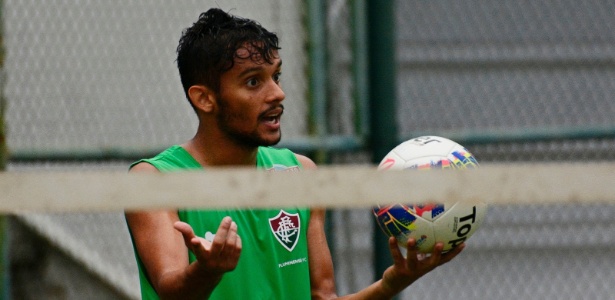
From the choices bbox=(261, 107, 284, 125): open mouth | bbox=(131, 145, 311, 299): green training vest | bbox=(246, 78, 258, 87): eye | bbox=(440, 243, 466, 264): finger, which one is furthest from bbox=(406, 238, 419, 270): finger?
bbox=(246, 78, 258, 87): eye

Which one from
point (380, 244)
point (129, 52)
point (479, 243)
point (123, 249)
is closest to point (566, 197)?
point (380, 244)

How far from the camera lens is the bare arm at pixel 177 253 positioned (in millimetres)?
2170

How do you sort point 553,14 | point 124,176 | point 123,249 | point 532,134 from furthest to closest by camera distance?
point 553,14
point 123,249
point 532,134
point 124,176

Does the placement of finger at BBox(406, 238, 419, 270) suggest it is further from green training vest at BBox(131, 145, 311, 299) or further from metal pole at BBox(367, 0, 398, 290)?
metal pole at BBox(367, 0, 398, 290)

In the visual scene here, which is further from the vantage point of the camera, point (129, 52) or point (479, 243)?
point (479, 243)

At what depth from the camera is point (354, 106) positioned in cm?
444

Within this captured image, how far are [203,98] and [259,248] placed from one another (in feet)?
1.59

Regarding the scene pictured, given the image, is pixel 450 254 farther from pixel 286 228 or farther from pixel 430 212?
pixel 286 228

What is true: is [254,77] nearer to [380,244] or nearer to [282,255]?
[282,255]

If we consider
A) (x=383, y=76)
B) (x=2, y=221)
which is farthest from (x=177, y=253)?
(x=383, y=76)

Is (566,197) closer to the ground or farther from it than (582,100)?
farther from it

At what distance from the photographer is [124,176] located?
1681 millimetres

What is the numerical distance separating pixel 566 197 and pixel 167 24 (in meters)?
3.17

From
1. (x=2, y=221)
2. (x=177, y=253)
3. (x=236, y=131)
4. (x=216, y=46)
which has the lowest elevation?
(x=2, y=221)
